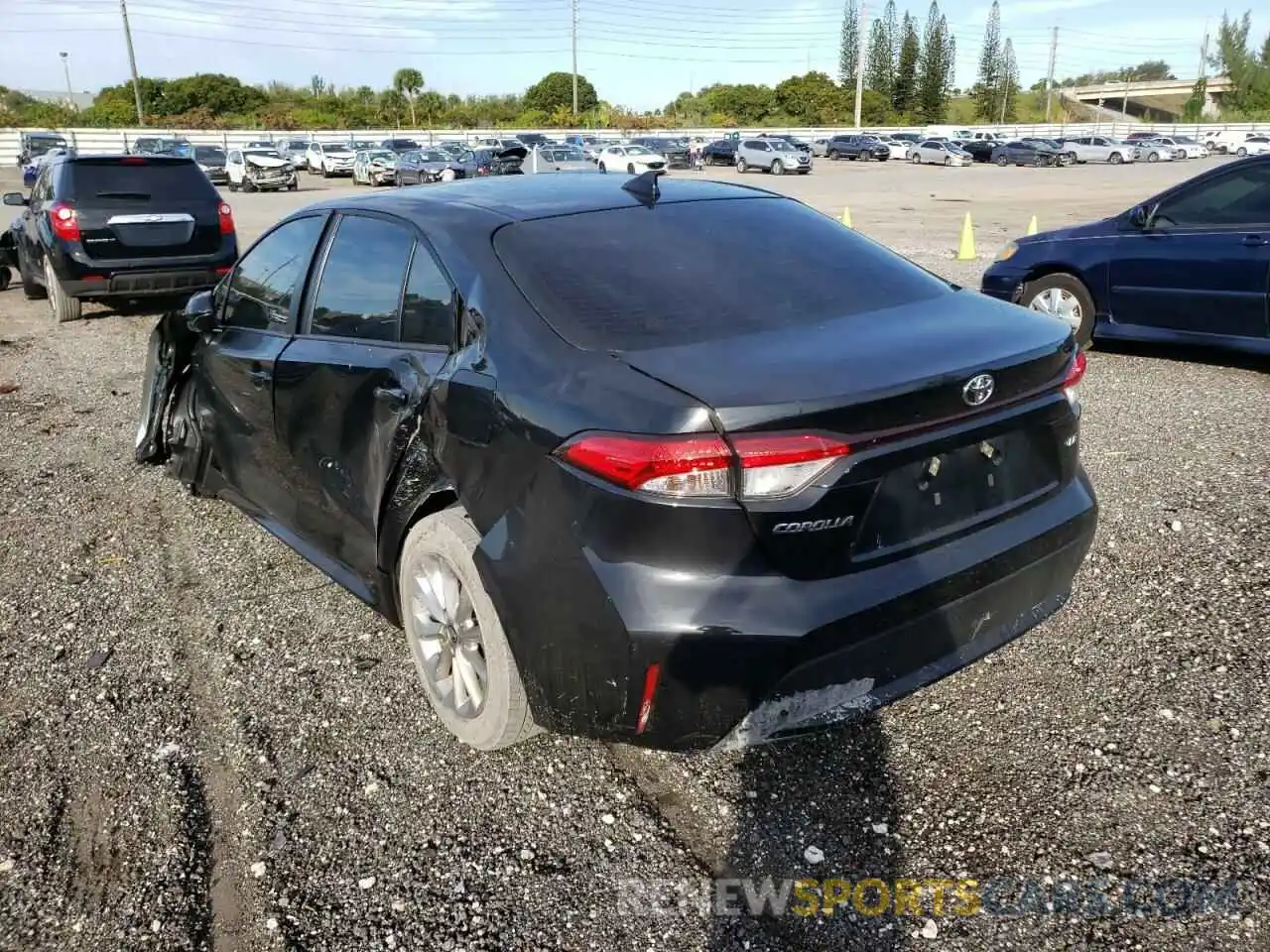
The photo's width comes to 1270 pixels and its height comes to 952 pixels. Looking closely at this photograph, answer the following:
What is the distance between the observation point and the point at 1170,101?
146 metres

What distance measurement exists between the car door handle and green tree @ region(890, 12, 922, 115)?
108635 millimetres

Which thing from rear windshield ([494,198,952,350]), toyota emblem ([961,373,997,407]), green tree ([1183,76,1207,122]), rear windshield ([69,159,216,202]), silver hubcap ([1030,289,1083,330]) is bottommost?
silver hubcap ([1030,289,1083,330])

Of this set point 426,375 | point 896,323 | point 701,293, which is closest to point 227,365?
point 426,375

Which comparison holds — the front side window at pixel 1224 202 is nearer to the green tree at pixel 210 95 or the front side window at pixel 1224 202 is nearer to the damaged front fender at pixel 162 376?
the damaged front fender at pixel 162 376

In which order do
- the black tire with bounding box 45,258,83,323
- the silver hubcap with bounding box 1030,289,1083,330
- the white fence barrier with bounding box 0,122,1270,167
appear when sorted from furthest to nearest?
the white fence barrier with bounding box 0,122,1270,167 → the black tire with bounding box 45,258,83,323 → the silver hubcap with bounding box 1030,289,1083,330

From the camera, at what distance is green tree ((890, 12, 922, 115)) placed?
101 metres

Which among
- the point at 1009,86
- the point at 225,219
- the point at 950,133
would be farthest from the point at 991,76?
the point at 225,219

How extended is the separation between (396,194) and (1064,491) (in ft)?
8.08

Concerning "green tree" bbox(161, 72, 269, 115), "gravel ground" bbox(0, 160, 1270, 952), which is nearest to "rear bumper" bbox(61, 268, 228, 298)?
"gravel ground" bbox(0, 160, 1270, 952)

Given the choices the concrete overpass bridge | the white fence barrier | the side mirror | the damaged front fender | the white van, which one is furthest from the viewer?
the concrete overpass bridge

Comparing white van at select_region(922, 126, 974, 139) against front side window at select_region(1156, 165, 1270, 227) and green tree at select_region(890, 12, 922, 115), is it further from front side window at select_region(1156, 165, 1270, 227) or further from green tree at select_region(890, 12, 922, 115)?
front side window at select_region(1156, 165, 1270, 227)

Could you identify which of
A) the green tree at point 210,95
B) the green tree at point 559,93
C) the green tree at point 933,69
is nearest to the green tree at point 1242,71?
the green tree at point 933,69

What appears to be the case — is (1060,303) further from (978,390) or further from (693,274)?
(978,390)

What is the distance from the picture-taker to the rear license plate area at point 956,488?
95.1 inches
